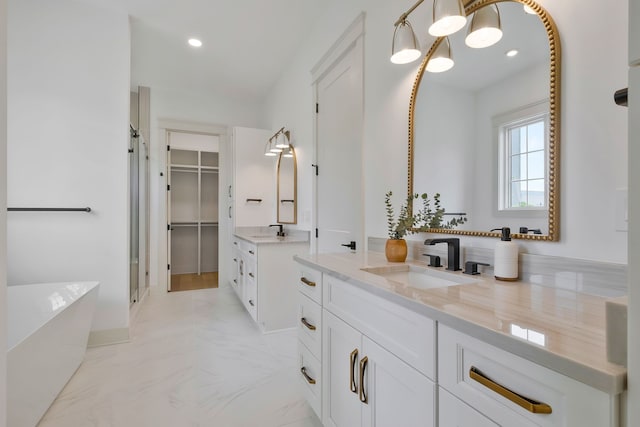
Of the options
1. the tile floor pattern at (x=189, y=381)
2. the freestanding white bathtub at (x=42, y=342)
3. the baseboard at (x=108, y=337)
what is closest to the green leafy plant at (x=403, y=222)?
the tile floor pattern at (x=189, y=381)

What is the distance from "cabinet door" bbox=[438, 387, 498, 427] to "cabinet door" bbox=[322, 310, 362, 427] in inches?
15.3

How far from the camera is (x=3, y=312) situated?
67cm

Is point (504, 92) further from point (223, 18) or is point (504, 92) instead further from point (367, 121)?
point (223, 18)

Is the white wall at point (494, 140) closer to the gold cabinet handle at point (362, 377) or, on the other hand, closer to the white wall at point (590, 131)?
the white wall at point (590, 131)

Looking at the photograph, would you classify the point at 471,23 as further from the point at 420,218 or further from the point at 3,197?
the point at 3,197

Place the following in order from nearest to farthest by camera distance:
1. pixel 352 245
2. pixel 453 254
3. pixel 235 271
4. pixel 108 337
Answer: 1. pixel 453 254
2. pixel 352 245
3. pixel 108 337
4. pixel 235 271

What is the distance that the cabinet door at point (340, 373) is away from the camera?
3.65 feet

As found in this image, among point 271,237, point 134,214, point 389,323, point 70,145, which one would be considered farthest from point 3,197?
point 134,214

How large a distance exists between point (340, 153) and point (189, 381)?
196 centimetres

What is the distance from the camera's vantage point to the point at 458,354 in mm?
688

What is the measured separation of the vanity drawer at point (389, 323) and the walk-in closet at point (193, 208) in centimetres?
422

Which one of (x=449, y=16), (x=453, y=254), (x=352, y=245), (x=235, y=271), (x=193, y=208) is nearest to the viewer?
(x=449, y=16)

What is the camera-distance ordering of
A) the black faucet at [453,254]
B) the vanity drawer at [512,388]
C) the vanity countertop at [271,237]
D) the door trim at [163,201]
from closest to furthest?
1. the vanity drawer at [512,388]
2. the black faucet at [453,254]
3. the vanity countertop at [271,237]
4. the door trim at [163,201]

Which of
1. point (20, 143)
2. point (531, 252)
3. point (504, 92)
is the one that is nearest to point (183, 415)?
point (531, 252)
